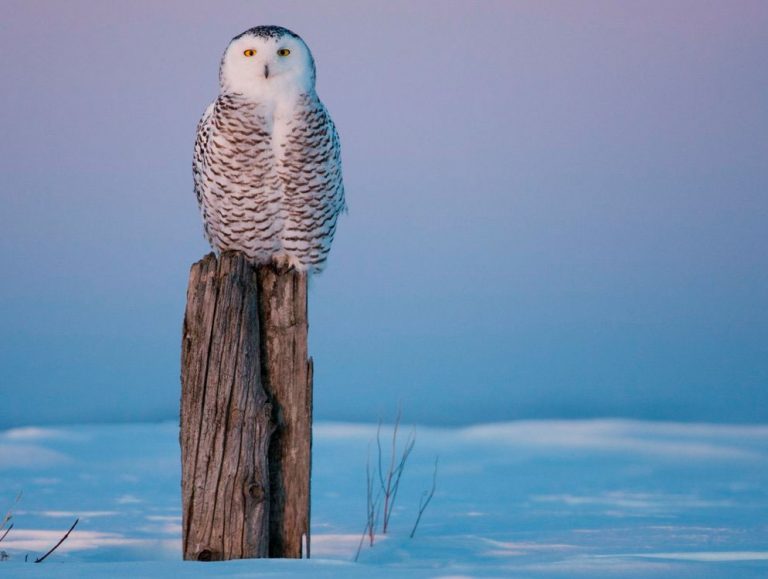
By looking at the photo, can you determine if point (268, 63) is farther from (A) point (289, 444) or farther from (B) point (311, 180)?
(A) point (289, 444)

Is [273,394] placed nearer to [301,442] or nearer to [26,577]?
[301,442]

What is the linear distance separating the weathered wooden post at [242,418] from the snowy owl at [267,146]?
681mm

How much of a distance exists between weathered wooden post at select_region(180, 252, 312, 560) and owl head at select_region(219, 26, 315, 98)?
39.7 inches

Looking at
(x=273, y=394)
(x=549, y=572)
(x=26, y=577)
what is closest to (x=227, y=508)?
(x=273, y=394)

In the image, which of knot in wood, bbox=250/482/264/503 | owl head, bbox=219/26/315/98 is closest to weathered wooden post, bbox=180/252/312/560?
knot in wood, bbox=250/482/264/503

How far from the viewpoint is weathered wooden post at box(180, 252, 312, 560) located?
4.62 m

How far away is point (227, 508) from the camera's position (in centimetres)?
461

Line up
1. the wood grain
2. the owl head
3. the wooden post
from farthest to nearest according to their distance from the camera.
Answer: the owl head < the wooden post < the wood grain

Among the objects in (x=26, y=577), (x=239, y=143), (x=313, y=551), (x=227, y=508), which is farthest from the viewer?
(x=313, y=551)

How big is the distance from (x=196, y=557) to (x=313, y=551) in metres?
1.51

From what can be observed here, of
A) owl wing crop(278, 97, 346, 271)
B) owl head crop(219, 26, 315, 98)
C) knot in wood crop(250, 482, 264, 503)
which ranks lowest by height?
knot in wood crop(250, 482, 264, 503)

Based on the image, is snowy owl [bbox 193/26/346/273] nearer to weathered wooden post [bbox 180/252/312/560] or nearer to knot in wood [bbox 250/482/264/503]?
weathered wooden post [bbox 180/252/312/560]

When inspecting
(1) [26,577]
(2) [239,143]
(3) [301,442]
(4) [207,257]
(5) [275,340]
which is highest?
(2) [239,143]

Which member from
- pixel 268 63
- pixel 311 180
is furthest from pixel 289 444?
pixel 268 63
